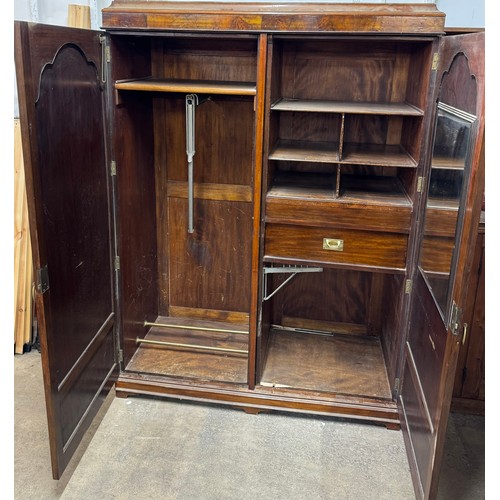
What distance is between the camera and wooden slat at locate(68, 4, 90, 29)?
8.05ft

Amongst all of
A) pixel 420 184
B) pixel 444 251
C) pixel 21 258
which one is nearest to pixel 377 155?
pixel 420 184

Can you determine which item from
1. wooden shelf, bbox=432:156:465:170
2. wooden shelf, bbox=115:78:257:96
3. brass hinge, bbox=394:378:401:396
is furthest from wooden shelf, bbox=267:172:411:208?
brass hinge, bbox=394:378:401:396

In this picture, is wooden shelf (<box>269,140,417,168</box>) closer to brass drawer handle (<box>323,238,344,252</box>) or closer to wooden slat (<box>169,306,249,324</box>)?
brass drawer handle (<box>323,238,344,252</box>)

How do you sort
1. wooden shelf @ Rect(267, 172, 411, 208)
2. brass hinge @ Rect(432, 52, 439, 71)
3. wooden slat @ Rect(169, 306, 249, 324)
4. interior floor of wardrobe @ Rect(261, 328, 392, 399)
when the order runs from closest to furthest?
brass hinge @ Rect(432, 52, 439, 71)
wooden shelf @ Rect(267, 172, 411, 208)
interior floor of wardrobe @ Rect(261, 328, 392, 399)
wooden slat @ Rect(169, 306, 249, 324)

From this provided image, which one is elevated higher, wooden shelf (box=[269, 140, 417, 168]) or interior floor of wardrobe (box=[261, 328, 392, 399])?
wooden shelf (box=[269, 140, 417, 168])

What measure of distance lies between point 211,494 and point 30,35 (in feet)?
5.13

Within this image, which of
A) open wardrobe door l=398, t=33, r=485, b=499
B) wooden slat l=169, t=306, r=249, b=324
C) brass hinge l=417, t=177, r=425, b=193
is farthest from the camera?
wooden slat l=169, t=306, r=249, b=324

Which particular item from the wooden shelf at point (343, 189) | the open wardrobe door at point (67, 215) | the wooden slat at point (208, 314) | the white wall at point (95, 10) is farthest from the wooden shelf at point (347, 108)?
the wooden slat at point (208, 314)

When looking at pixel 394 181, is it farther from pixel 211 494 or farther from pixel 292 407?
pixel 211 494

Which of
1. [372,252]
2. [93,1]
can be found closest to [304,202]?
[372,252]

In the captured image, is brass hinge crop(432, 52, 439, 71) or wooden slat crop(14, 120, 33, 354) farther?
wooden slat crop(14, 120, 33, 354)

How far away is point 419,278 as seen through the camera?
75.5 inches

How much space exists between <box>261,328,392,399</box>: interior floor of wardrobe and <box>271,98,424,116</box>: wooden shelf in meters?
1.15

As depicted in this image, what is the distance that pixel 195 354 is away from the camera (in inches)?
98.9
